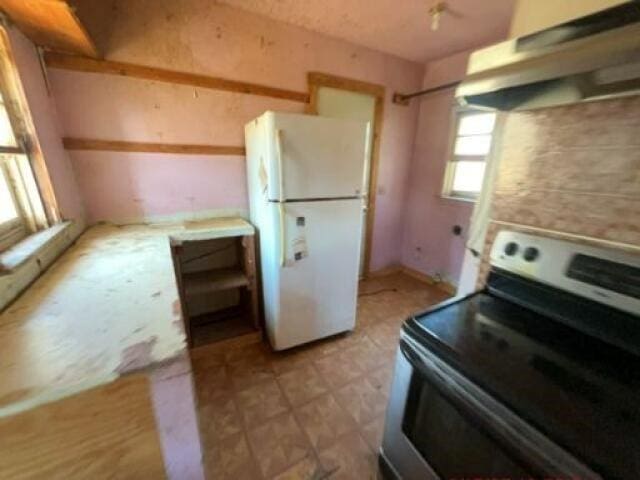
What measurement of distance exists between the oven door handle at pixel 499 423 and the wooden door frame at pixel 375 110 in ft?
7.25

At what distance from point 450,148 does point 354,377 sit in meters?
2.38

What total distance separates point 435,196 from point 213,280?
2422 mm

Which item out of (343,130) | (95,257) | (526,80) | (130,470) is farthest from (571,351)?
(95,257)

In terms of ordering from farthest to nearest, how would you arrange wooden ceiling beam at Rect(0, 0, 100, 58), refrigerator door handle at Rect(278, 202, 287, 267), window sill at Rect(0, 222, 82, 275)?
refrigerator door handle at Rect(278, 202, 287, 267) < wooden ceiling beam at Rect(0, 0, 100, 58) < window sill at Rect(0, 222, 82, 275)

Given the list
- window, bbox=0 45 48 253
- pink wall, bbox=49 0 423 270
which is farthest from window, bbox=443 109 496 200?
window, bbox=0 45 48 253

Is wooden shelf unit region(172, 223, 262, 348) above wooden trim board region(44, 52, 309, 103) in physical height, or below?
below

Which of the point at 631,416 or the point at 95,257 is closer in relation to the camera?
the point at 631,416

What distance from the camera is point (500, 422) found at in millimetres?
564

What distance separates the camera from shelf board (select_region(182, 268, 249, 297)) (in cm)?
183

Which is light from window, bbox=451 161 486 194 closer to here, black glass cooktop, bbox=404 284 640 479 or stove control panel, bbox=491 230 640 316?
stove control panel, bbox=491 230 640 316

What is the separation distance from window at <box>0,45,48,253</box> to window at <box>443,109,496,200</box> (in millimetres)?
3174

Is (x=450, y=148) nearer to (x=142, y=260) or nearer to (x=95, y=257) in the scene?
(x=142, y=260)

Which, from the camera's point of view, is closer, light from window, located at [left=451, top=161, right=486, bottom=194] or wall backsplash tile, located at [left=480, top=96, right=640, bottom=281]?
wall backsplash tile, located at [left=480, top=96, right=640, bottom=281]

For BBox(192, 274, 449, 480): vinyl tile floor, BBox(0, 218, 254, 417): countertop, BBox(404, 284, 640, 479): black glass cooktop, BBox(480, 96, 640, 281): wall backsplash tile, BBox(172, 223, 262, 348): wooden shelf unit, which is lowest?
BBox(192, 274, 449, 480): vinyl tile floor
